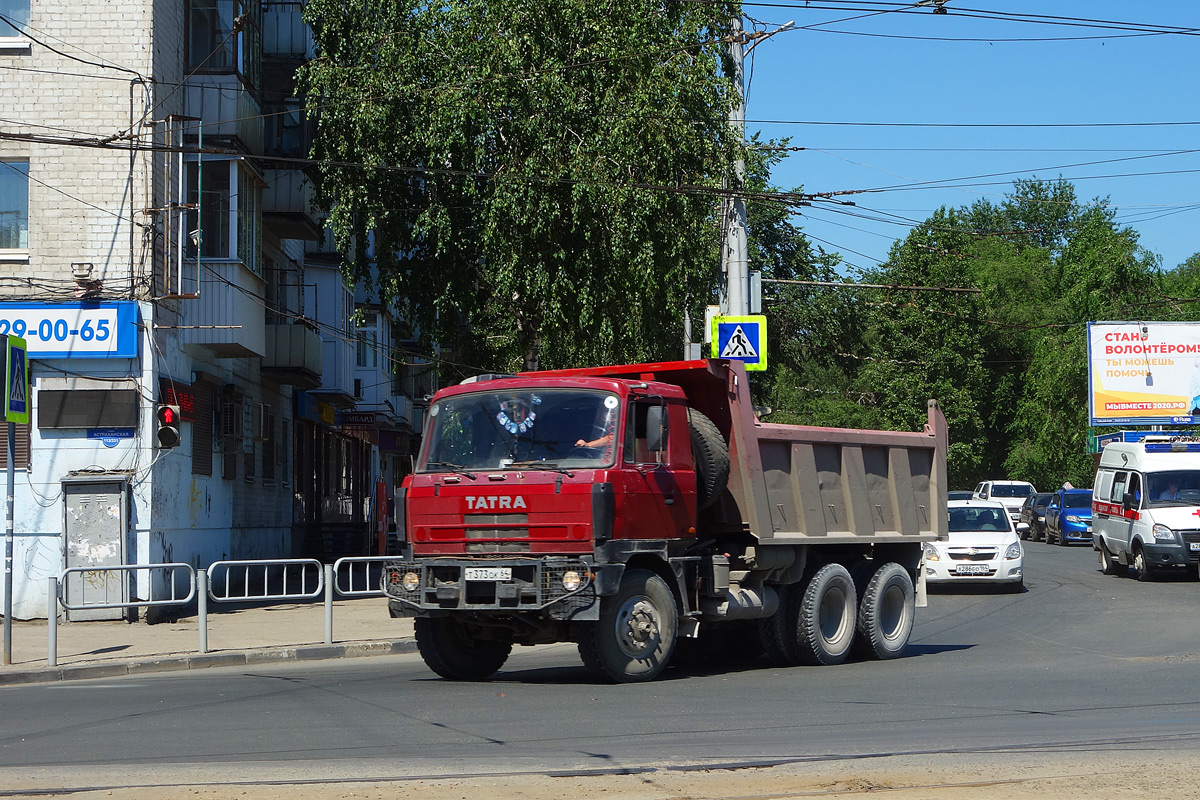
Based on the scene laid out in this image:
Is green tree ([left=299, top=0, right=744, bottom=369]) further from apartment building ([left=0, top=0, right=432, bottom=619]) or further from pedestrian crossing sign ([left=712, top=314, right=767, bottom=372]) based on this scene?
pedestrian crossing sign ([left=712, top=314, right=767, bottom=372])

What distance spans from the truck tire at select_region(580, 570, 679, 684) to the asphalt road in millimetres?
230

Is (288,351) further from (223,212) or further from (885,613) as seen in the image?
(885,613)

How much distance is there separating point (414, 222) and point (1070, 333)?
143 feet

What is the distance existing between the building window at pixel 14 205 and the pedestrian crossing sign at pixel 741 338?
33.2 feet

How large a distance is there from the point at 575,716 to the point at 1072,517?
1592 inches

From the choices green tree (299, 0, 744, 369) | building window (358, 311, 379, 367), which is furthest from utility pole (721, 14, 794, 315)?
building window (358, 311, 379, 367)

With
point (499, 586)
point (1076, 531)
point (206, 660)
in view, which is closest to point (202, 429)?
point (206, 660)

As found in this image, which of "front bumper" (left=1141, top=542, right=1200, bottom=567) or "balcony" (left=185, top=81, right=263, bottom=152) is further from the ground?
"balcony" (left=185, top=81, right=263, bottom=152)

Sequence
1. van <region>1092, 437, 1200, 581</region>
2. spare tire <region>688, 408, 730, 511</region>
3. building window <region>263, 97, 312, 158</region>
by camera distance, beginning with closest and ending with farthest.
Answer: spare tire <region>688, 408, 730, 511</region> < building window <region>263, 97, 312, 158</region> < van <region>1092, 437, 1200, 581</region>

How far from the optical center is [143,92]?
2089 centimetres

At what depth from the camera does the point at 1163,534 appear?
27.5 metres

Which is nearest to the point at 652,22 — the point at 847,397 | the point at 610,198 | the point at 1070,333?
the point at 610,198

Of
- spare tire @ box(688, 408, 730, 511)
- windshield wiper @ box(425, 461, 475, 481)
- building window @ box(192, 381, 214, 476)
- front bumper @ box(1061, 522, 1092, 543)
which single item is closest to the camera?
windshield wiper @ box(425, 461, 475, 481)

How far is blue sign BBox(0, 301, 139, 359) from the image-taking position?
66.4 ft
